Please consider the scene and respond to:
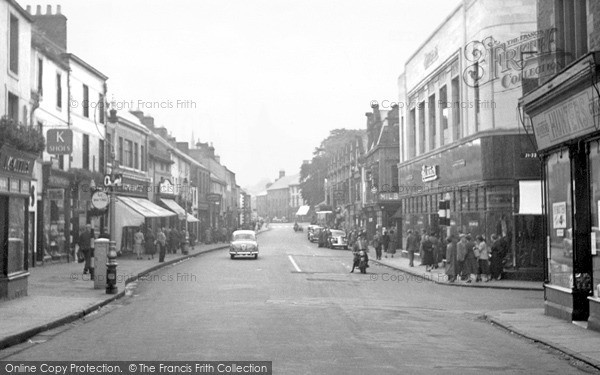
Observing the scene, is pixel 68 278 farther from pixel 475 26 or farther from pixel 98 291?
pixel 475 26

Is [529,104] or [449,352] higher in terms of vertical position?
[529,104]

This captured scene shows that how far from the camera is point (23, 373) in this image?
987cm

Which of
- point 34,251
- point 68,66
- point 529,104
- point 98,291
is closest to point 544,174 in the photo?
point 529,104

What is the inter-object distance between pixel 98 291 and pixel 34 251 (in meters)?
11.2

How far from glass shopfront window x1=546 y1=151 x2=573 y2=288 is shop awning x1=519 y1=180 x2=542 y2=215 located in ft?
34.3

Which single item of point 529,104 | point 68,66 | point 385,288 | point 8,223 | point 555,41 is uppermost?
point 68,66

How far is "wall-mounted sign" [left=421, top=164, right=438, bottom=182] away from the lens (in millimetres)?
37844

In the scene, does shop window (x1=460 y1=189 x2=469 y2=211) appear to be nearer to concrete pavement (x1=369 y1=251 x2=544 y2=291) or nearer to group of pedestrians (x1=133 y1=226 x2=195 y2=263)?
concrete pavement (x1=369 y1=251 x2=544 y2=291)

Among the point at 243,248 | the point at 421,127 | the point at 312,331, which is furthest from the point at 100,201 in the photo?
the point at 421,127

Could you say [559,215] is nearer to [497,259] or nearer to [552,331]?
[552,331]

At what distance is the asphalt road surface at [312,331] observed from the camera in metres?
11.0

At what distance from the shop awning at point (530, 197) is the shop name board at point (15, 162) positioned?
17.3 m

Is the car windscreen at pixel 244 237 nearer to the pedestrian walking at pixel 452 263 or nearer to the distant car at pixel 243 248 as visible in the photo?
the distant car at pixel 243 248

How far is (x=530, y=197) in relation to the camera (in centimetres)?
2838
